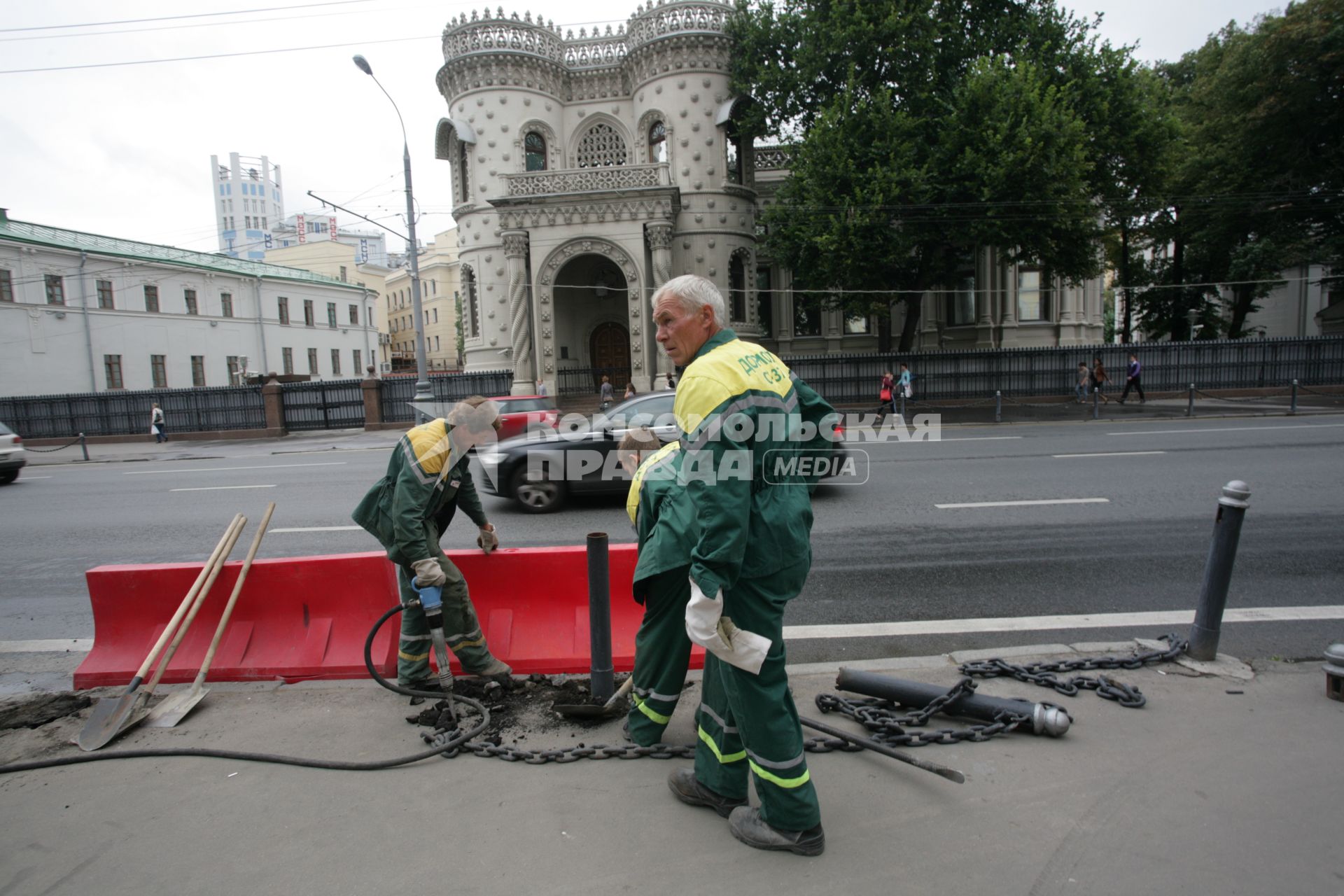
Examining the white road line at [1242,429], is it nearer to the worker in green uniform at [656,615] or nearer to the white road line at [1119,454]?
the white road line at [1119,454]

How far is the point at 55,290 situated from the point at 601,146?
92.2 ft

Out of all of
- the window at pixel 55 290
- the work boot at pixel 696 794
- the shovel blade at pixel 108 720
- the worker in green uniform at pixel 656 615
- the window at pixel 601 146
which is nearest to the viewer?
the work boot at pixel 696 794

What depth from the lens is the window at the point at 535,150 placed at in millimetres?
28750

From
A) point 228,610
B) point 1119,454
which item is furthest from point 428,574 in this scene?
point 1119,454

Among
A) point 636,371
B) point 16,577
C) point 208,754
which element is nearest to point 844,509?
point 208,754

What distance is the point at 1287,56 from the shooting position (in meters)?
25.5

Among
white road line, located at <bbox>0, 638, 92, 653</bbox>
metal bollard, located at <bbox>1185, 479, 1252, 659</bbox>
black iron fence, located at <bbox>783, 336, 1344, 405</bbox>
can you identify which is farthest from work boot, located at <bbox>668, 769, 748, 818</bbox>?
black iron fence, located at <bbox>783, 336, 1344, 405</bbox>

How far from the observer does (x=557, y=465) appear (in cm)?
915

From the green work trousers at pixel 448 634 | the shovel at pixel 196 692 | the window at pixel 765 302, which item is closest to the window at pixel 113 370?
the window at pixel 765 302

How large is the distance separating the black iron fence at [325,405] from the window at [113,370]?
1817 cm

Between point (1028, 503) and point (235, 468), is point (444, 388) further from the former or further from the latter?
point (1028, 503)

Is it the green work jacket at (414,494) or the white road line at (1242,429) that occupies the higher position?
the green work jacket at (414,494)

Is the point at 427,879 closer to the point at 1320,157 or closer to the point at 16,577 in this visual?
the point at 16,577

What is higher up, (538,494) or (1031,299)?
(1031,299)
